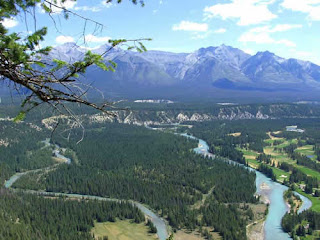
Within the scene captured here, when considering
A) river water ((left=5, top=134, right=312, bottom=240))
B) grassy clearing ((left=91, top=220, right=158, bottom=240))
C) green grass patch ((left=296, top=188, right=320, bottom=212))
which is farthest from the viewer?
green grass patch ((left=296, top=188, right=320, bottom=212))

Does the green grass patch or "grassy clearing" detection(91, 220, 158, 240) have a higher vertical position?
the green grass patch

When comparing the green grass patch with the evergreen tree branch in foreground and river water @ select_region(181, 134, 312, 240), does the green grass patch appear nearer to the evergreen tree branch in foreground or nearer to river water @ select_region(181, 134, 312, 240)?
river water @ select_region(181, 134, 312, 240)

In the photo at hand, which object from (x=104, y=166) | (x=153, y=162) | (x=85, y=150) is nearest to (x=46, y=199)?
(x=104, y=166)

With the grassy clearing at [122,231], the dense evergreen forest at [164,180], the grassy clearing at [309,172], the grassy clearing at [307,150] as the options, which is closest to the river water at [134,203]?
the dense evergreen forest at [164,180]

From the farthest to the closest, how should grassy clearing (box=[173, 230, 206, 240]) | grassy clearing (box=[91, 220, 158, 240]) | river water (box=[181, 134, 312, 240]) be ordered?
grassy clearing (box=[91, 220, 158, 240])
river water (box=[181, 134, 312, 240])
grassy clearing (box=[173, 230, 206, 240])

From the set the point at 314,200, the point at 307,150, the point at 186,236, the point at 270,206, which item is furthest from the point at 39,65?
the point at 307,150

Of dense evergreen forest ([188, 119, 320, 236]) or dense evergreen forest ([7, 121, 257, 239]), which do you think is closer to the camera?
dense evergreen forest ([188, 119, 320, 236])

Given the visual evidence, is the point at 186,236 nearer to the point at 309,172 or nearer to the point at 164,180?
the point at 164,180

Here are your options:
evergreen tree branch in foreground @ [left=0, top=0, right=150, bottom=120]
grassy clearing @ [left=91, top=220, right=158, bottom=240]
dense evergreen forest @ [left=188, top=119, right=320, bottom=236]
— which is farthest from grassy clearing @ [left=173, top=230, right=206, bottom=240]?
evergreen tree branch in foreground @ [left=0, top=0, right=150, bottom=120]
